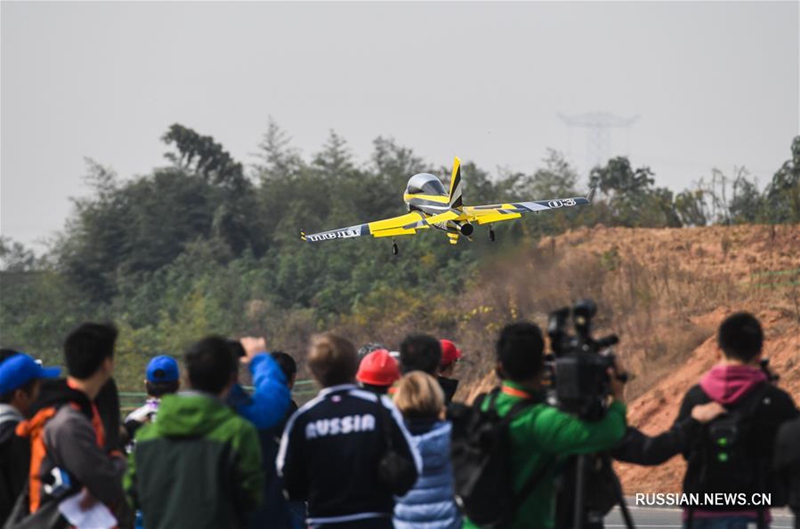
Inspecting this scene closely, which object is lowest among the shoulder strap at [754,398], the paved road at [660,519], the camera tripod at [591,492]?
the paved road at [660,519]

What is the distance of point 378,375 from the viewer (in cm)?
893

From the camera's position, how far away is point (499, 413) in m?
7.44

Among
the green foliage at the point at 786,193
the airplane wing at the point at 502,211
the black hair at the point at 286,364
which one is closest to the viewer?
the black hair at the point at 286,364

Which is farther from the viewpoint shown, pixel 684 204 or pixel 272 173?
pixel 272 173

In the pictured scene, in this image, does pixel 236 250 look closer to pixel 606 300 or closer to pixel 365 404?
pixel 606 300

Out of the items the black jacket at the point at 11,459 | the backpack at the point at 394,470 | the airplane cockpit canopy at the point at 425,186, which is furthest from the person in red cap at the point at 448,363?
the airplane cockpit canopy at the point at 425,186

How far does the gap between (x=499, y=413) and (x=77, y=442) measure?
2.27 m

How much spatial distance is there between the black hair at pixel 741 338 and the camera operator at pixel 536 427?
802mm

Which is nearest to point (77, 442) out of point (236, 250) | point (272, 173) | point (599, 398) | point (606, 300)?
point (599, 398)

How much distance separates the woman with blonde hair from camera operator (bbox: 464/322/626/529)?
0.77 metres

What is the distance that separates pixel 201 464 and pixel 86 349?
1.11 m

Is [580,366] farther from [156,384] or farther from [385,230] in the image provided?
[385,230]

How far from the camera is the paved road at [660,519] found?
18.6 m

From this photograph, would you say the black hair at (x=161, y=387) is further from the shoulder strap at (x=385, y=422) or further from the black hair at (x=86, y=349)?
the shoulder strap at (x=385, y=422)
